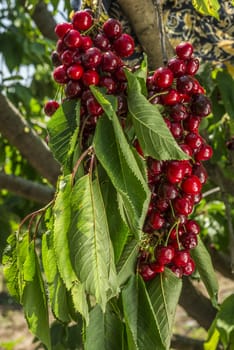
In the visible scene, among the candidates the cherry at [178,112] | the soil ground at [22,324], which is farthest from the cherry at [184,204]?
the soil ground at [22,324]

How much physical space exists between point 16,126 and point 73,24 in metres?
0.87

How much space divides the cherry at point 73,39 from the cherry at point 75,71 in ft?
0.09

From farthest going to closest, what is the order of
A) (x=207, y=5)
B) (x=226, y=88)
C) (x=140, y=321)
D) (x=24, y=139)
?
(x=24, y=139), (x=226, y=88), (x=207, y=5), (x=140, y=321)

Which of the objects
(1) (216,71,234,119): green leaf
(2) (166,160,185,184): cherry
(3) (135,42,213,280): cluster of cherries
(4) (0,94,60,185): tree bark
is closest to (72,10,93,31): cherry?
(3) (135,42,213,280): cluster of cherries

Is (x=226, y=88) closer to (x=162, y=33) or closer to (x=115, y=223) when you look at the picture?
(x=162, y=33)

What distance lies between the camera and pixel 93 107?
0.67 metres

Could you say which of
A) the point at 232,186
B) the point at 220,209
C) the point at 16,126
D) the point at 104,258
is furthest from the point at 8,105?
the point at 104,258

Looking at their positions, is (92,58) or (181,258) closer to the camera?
(92,58)

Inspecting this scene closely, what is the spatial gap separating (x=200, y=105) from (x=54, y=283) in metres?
0.30

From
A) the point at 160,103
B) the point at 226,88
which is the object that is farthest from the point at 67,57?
the point at 226,88

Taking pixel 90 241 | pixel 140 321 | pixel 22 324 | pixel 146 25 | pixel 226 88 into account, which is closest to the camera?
pixel 90 241

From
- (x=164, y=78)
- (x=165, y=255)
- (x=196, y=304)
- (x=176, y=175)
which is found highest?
(x=164, y=78)

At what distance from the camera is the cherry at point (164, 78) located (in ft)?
2.35

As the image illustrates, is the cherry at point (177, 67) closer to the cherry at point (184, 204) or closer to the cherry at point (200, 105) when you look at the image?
the cherry at point (200, 105)
